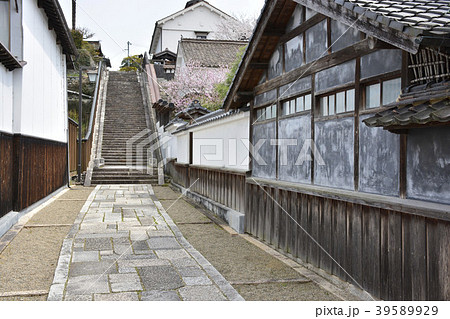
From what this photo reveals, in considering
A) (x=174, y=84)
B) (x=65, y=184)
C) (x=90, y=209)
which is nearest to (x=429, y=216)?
(x=90, y=209)

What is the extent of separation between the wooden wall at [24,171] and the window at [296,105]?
5.92 meters

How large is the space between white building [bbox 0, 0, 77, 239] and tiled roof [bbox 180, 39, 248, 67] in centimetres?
1925

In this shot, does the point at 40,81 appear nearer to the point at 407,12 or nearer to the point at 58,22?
the point at 58,22

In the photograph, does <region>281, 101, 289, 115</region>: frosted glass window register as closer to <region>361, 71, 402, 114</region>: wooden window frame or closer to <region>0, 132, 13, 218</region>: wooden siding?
<region>361, 71, 402, 114</region>: wooden window frame

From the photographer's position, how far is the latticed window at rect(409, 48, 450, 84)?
13.2 ft

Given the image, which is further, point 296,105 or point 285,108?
point 285,108

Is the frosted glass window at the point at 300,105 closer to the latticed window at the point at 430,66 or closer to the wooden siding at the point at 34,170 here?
the latticed window at the point at 430,66

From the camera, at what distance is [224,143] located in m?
12.2

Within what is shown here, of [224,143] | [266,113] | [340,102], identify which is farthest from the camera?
[224,143]

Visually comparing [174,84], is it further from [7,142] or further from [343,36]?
[343,36]

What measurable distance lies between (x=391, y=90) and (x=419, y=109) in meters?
1.07

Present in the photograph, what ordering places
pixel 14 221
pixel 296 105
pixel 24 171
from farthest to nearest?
pixel 24 171, pixel 14 221, pixel 296 105

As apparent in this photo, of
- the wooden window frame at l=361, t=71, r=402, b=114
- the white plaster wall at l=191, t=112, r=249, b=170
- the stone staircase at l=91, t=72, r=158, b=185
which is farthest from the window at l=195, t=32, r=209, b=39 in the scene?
the wooden window frame at l=361, t=71, r=402, b=114

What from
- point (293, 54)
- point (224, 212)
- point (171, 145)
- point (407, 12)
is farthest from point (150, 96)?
point (407, 12)
